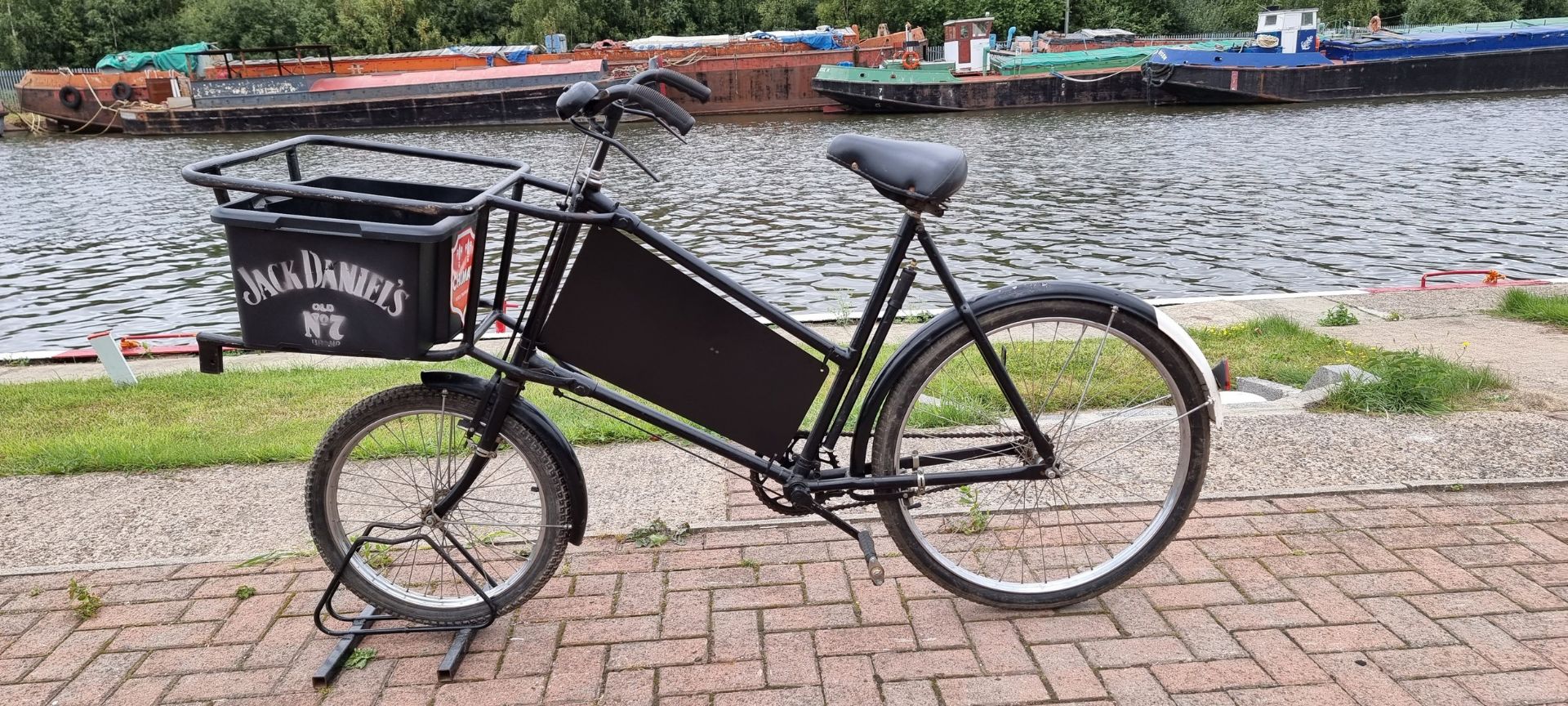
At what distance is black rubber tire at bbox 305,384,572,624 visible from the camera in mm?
2914

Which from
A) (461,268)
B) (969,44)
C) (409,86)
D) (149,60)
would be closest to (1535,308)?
(461,268)

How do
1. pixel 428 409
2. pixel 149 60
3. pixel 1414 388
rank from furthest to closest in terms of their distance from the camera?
pixel 149 60 → pixel 1414 388 → pixel 428 409

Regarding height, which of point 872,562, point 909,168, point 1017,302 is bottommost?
point 872,562

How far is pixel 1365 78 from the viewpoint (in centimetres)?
3325

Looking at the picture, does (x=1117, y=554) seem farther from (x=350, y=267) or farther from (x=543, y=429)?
(x=350, y=267)

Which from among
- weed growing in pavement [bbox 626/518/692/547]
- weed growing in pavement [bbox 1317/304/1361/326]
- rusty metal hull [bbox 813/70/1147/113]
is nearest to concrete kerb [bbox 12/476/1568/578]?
weed growing in pavement [bbox 626/518/692/547]

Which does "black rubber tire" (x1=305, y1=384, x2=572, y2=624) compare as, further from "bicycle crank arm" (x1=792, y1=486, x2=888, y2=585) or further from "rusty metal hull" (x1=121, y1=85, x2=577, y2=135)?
"rusty metal hull" (x1=121, y1=85, x2=577, y2=135)

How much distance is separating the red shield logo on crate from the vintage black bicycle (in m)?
0.01

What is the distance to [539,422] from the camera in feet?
9.61

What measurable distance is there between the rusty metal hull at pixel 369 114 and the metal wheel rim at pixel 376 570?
33429 mm

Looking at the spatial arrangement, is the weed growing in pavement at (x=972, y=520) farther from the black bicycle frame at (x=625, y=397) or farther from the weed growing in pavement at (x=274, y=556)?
the weed growing in pavement at (x=274, y=556)

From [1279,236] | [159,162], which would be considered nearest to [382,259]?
[1279,236]

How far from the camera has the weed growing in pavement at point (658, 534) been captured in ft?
11.8

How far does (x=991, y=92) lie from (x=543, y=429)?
3356 centimetres
